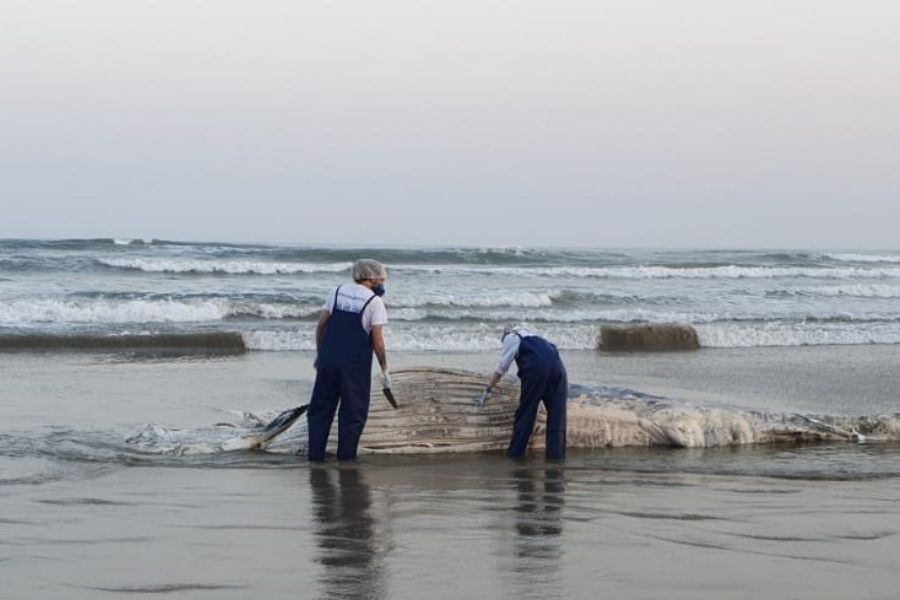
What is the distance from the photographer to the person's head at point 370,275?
9.22 meters

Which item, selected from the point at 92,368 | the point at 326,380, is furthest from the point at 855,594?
the point at 92,368

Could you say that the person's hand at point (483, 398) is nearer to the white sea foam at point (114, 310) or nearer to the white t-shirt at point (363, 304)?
the white t-shirt at point (363, 304)

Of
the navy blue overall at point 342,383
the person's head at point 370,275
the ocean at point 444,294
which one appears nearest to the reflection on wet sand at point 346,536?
the navy blue overall at point 342,383

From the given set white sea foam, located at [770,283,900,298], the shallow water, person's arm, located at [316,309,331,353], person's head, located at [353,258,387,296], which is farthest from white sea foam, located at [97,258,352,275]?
person's head, located at [353,258,387,296]

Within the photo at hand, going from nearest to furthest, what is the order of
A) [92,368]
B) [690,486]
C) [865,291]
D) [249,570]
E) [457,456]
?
[249,570]
[690,486]
[457,456]
[92,368]
[865,291]

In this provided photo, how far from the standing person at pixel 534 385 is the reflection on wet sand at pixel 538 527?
555mm

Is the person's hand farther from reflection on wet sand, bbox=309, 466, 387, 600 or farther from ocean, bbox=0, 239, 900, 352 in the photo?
ocean, bbox=0, 239, 900, 352

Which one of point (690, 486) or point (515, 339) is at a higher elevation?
point (515, 339)

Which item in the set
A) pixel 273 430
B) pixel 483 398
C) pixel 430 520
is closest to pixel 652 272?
pixel 483 398

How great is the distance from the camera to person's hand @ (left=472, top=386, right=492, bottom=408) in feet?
33.4

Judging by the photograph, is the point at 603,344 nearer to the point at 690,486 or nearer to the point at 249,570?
the point at 690,486

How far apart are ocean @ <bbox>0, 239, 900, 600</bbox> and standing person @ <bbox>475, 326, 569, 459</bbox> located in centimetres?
26

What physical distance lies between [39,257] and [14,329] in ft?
52.8

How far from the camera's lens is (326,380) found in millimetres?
9328
